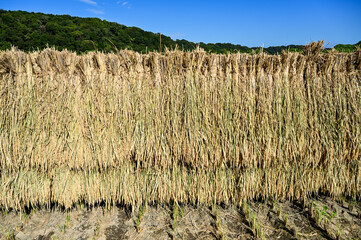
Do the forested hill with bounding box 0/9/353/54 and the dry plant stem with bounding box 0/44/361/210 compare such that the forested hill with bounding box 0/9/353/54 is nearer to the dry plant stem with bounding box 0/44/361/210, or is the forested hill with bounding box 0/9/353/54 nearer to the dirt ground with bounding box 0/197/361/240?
the dry plant stem with bounding box 0/44/361/210

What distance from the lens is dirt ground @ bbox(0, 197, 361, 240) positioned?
2189 millimetres

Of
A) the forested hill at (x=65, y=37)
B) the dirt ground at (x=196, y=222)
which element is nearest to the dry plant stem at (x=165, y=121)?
the dirt ground at (x=196, y=222)

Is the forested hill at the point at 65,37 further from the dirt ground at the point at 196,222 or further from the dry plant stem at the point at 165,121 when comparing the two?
the dirt ground at the point at 196,222

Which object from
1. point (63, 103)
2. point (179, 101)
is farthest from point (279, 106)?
point (63, 103)

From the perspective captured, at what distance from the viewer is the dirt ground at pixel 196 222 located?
2189 mm

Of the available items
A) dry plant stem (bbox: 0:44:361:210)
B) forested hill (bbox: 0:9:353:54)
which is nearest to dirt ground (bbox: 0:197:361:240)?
dry plant stem (bbox: 0:44:361:210)

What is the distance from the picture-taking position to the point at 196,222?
2383 mm

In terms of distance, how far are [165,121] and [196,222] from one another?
121 centimetres

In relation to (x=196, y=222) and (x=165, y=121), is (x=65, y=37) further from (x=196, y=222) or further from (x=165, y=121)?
(x=196, y=222)

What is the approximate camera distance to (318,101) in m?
2.42

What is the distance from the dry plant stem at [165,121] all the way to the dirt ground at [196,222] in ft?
0.65

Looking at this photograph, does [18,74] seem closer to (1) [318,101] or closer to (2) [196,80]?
(2) [196,80]

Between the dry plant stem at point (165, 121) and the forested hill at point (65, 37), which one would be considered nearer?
the dry plant stem at point (165, 121)

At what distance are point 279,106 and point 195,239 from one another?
A: 5.59ft
